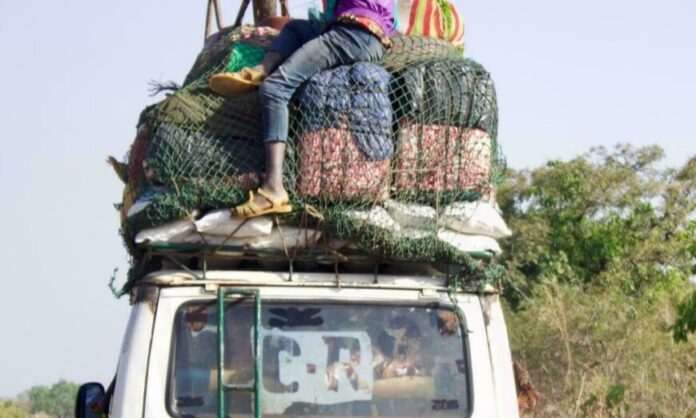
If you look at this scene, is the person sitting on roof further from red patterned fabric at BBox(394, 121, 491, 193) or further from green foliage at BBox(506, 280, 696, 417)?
green foliage at BBox(506, 280, 696, 417)

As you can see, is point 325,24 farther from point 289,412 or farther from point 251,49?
point 289,412

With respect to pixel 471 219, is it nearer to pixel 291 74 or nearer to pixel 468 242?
pixel 468 242

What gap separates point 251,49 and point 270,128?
0.88 m

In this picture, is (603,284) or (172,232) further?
(603,284)

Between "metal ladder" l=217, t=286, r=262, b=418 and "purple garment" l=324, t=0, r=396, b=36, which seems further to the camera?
"purple garment" l=324, t=0, r=396, b=36

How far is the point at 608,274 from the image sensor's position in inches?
839

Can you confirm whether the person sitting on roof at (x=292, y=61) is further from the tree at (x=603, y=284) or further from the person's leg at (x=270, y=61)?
the tree at (x=603, y=284)

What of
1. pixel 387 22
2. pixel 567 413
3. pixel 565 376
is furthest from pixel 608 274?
pixel 387 22

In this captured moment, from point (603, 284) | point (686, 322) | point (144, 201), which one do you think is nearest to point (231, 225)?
point (144, 201)

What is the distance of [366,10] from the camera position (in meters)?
5.37

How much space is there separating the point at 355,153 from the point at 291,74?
425 millimetres

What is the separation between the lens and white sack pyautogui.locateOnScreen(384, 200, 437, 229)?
493 centimetres

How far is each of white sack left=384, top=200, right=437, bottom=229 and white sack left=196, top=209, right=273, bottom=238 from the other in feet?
1.50

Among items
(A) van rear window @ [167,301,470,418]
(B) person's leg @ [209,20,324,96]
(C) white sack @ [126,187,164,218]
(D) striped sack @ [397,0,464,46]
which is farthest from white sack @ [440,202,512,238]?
(D) striped sack @ [397,0,464,46]
